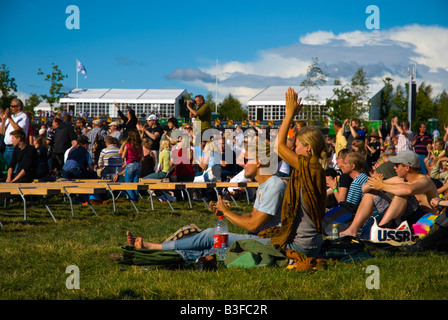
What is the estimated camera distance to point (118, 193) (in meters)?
13.4

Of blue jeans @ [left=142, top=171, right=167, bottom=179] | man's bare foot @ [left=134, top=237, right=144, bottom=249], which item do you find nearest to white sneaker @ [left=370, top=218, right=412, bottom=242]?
man's bare foot @ [left=134, top=237, right=144, bottom=249]

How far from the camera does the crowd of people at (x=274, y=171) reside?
5488 mm

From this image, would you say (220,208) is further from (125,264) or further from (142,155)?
(142,155)

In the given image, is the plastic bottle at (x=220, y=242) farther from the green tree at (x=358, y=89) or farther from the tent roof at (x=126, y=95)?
the tent roof at (x=126, y=95)

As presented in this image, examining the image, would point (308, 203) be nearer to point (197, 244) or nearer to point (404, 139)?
point (197, 244)

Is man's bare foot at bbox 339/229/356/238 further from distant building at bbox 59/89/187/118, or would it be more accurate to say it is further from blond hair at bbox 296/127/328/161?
distant building at bbox 59/89/187/118

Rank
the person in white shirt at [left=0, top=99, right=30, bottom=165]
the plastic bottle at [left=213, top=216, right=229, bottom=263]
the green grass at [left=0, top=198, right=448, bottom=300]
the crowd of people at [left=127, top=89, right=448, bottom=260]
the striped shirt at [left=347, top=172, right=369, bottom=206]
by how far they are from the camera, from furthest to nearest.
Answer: the person in white shirt at [left=0, top=99, right=30, bottom=165] → the striped shirt at [left=347, top=172, right=369, bottom=206] → the plastic bottle at [left=213, top=216, right=229, bottom=263] → the crowd of people at [left=127, top=89, right=448, bottom=260] → the green grass at [left=0, top=198, right=448, bottom=300]

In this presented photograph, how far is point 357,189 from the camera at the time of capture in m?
7.81

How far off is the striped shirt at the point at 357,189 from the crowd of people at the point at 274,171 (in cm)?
1

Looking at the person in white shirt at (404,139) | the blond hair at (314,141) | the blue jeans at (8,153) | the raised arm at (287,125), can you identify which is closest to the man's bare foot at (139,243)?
the raised arm at (287,125)

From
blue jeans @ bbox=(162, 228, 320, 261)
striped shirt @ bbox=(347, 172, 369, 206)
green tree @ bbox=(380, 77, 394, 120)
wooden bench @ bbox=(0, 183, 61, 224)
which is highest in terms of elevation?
green tree @ bbox=(380, 77, 394, 120)

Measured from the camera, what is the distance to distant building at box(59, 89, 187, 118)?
6362cm

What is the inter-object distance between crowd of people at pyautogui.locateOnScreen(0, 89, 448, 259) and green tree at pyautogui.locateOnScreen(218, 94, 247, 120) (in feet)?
197
